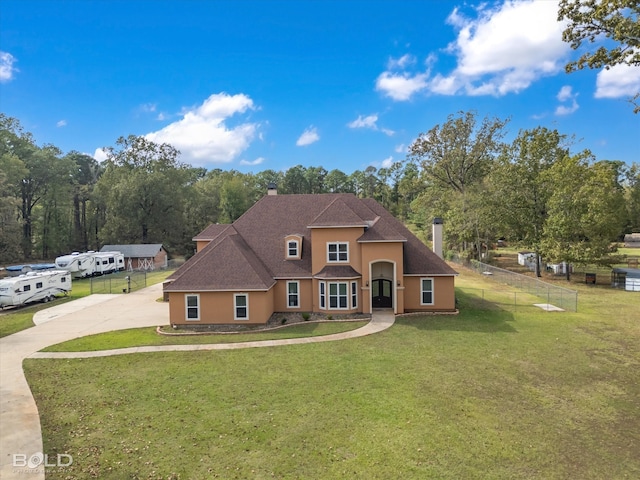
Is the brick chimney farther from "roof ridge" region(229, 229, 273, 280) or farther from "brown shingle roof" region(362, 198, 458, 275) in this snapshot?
"roof ridge" region(229, 229, 273, 280)

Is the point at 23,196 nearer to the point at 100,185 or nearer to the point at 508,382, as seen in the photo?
the point at 100,185

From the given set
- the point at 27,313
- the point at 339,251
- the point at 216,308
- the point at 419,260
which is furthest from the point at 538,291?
the point at 27,313

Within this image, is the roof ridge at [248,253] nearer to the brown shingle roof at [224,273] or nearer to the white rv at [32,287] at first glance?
the brown shingle roof at [224,273]

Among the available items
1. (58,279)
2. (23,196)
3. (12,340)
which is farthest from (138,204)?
(12,340)

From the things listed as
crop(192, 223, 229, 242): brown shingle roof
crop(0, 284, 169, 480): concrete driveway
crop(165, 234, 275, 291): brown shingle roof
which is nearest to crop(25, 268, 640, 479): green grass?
crop(0, 284, 169, 480): concrete driveway

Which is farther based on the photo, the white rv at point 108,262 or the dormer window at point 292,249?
the white rv at point 108,262

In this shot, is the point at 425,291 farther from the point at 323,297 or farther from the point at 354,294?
the point at 323,297

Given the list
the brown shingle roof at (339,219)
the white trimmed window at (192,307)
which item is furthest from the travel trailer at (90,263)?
the brown shingle roof at (339,219)
